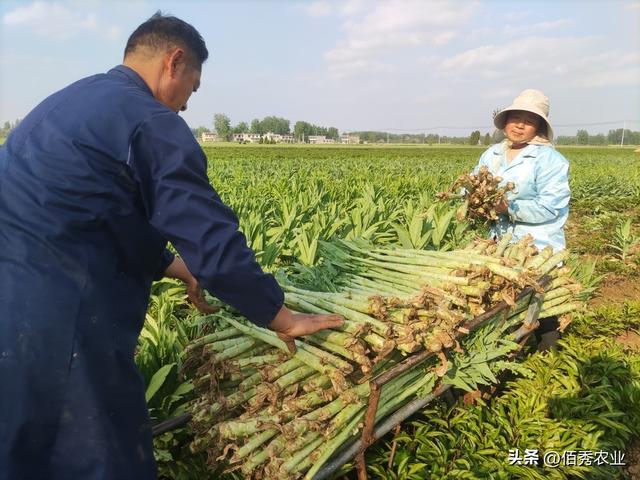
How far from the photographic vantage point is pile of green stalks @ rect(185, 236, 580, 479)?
1.77m

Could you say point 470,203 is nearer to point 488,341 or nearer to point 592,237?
point 488,341

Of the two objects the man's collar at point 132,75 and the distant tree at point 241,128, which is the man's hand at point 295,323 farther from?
the distant tree at point 241,128

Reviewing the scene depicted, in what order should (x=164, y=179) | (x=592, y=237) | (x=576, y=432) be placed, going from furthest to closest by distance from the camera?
(x=592, y=237) < (x=576, y=432) < (x=164, y=179)

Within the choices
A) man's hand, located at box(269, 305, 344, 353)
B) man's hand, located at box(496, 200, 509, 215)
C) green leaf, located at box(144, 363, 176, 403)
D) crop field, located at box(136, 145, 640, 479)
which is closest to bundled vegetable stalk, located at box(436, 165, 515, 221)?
man's hand, located at box(496, 200, 509, 215)

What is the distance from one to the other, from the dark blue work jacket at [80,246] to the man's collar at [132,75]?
0.24 ft

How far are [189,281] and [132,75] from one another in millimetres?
927

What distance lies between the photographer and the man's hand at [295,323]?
156 centimetres

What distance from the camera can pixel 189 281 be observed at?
2.09 meters

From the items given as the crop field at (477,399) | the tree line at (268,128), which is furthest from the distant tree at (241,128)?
the crop field at (477,399)

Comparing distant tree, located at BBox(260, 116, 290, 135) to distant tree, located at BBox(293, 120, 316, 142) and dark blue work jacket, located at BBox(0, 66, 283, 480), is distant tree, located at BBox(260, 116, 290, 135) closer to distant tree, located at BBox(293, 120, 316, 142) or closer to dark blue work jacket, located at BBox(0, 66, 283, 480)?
distant tree, located at BBox(293, 120, 316, 142)

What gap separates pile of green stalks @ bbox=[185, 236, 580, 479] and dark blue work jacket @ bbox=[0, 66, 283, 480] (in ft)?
1.78

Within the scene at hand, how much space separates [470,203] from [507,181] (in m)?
0.30

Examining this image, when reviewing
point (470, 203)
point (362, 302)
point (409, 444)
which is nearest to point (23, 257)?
point (362, 302)

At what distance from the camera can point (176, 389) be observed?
7.47 ft
